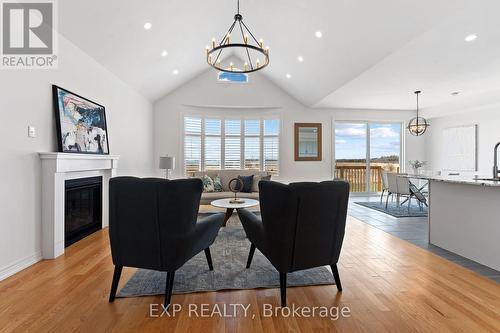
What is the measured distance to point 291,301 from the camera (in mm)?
2064

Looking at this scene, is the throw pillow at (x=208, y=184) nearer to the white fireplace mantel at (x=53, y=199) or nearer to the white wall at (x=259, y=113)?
the white wall at (x=259, y=113)

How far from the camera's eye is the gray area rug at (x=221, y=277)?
7.33 ft

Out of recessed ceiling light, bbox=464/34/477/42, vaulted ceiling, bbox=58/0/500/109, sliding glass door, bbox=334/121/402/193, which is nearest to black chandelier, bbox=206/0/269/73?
vaulted ceiling, bbox=58/0/500/109

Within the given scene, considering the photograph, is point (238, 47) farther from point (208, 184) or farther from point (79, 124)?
A: point (79, 124)

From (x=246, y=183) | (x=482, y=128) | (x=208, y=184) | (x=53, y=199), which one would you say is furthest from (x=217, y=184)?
(x=482, y=128)

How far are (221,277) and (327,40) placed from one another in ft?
13.6

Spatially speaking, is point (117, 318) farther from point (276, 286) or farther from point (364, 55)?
point (364, 55)

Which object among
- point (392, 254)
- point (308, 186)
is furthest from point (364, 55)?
point (308, 186)

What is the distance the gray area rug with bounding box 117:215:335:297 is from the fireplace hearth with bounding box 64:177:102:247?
1564mm

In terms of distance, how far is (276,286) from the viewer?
7.49 ft

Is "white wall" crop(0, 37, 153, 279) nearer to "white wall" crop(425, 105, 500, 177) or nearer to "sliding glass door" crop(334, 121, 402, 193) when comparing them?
"sliding glass door" crop(334, 121, 402, 193)

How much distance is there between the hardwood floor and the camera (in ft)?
5.72

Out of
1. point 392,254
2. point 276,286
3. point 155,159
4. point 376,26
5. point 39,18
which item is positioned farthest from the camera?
point 155,159

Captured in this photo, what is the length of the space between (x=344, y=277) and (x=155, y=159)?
594cm
